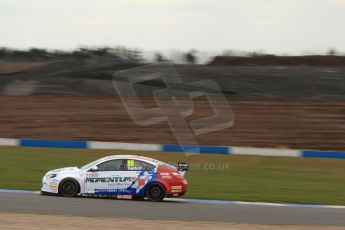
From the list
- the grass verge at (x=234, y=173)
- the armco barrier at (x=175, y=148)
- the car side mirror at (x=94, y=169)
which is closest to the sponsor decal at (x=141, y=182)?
the car side mirror at (x=94, y=169)

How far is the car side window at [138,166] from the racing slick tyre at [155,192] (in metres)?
0.43

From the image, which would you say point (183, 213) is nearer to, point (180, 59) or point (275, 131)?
point (275, 131)

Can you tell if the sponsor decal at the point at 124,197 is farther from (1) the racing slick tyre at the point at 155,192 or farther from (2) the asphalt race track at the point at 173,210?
(1) the racing slick tyre at the point at 155,192

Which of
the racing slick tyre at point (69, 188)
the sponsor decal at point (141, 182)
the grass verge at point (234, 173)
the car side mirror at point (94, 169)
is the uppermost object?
the car side mirror at point (94, 169)

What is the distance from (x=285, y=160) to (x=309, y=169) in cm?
149

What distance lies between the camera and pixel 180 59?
126 ft

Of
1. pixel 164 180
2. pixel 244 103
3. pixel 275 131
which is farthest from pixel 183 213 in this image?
pixel 244 103

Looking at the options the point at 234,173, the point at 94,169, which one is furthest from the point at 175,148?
the point at 94,169

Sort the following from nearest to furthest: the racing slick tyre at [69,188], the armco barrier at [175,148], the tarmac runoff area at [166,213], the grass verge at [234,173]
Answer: the tarmac runoff area at [166,213]
the racing slick tyre at [69,188]
the grass verge at [234,173]
the armco barrier at [175,148]

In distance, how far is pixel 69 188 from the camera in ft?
44.3

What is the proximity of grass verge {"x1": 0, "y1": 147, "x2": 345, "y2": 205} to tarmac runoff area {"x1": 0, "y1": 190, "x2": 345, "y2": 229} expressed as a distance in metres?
1.40

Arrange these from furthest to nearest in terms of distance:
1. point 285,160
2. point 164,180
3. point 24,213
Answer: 1. point 285,160
2. point 164,180
3. point 24,213

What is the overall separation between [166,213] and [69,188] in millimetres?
2836

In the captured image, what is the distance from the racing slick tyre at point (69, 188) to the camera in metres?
13.5
